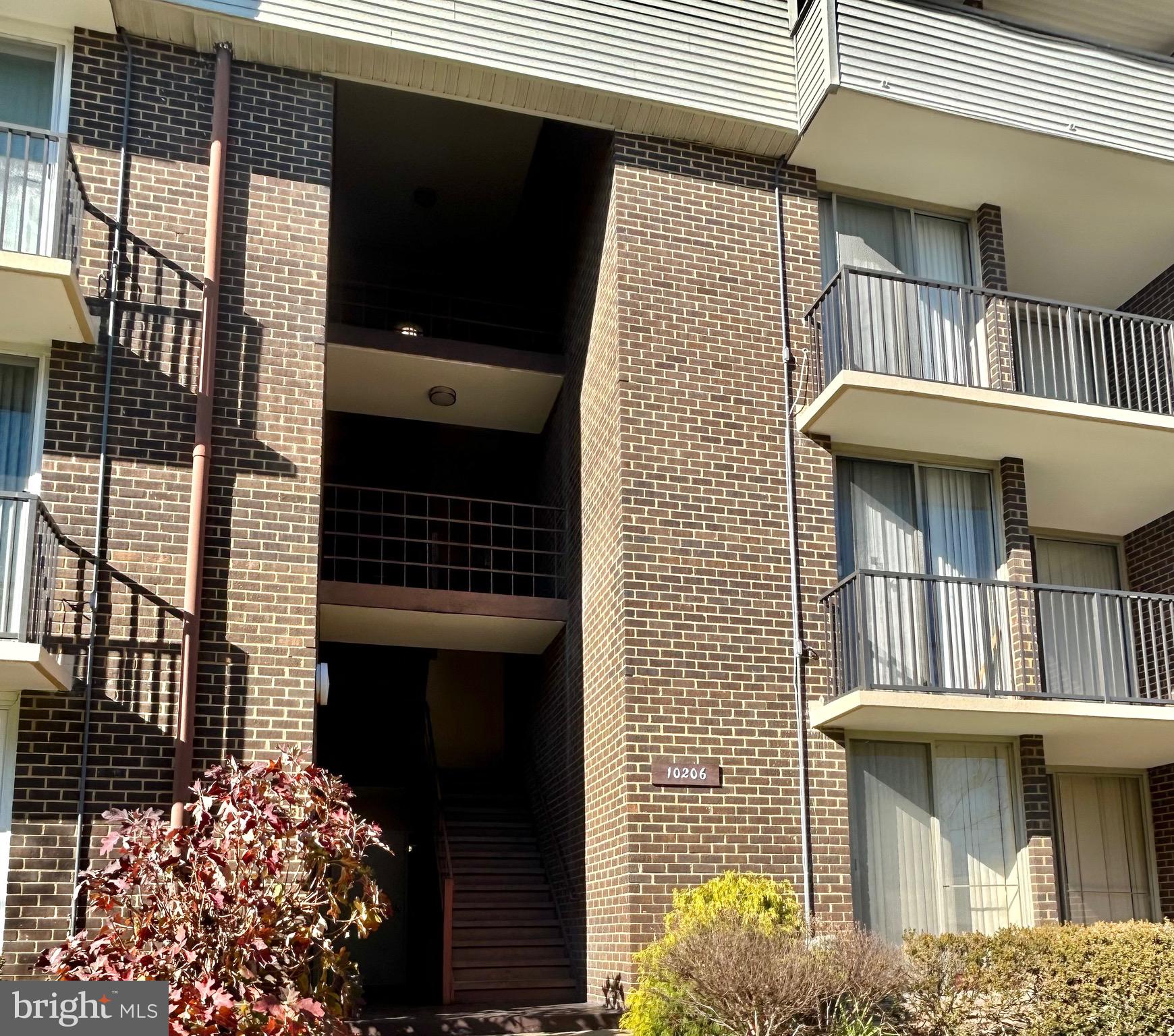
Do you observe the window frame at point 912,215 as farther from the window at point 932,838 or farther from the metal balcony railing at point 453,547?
the window at point 932,838

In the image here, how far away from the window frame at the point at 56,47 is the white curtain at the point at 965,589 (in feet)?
28.9

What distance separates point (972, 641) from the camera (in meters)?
12.9

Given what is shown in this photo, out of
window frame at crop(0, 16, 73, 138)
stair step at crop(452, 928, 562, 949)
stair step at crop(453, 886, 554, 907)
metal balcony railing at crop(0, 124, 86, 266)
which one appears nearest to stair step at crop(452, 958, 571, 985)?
stair step at crop(452, 928, 562, 949)

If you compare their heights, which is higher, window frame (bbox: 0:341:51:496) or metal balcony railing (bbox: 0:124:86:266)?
metal balcony railing (bbox: 0:124:86:266)

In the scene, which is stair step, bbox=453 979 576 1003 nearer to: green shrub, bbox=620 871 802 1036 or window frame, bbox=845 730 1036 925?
green shrub, bbox=620 871 802 1036

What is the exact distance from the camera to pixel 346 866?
8.45 m

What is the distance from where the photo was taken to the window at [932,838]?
474 inches

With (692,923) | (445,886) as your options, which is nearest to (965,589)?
(692,923)

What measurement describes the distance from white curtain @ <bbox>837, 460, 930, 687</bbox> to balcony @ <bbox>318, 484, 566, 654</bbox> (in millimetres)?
3262

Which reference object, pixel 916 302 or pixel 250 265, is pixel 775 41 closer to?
pixel 916 302

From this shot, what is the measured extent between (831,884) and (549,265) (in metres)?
8.17

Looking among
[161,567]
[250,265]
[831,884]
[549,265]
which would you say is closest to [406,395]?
[549,265]

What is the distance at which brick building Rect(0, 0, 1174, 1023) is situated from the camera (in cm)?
1081

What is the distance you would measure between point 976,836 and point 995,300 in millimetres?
5472
